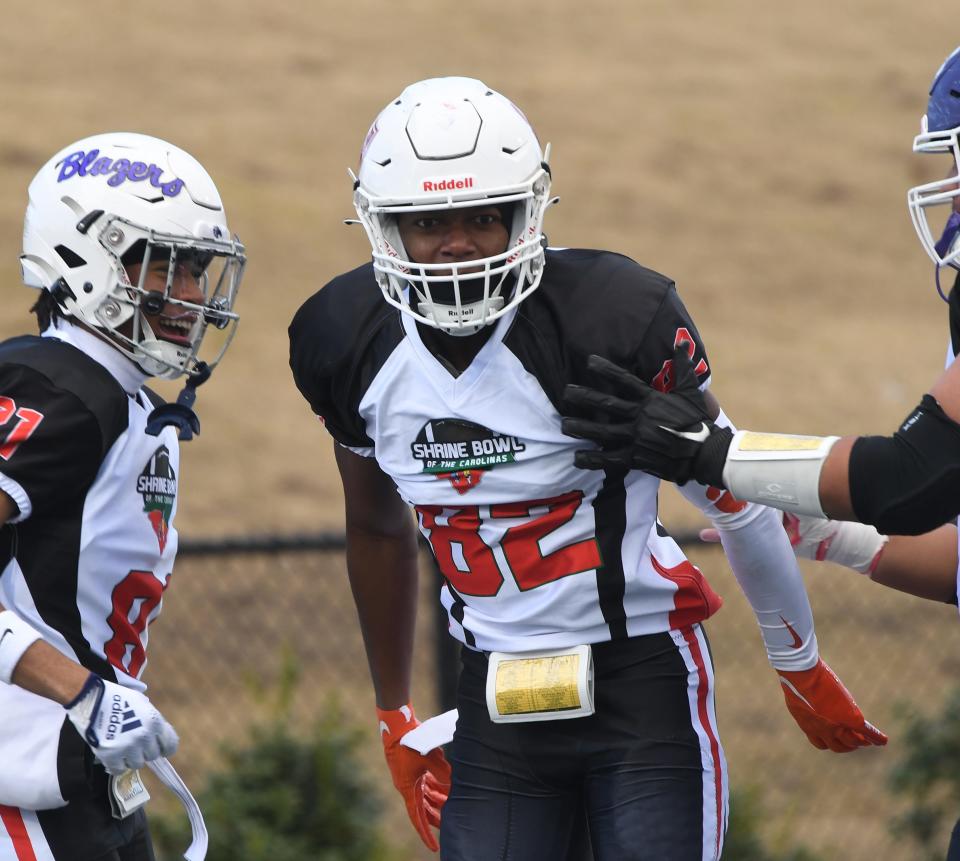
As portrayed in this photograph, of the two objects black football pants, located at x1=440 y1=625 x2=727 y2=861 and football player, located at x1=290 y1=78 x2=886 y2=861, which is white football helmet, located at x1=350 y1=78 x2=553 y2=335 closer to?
football player, located at x1=290 y1=78 x2=886 y2=861

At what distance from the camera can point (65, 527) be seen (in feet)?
12.3

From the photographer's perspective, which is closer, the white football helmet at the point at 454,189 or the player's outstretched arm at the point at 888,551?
the white football helmet at the point at 454,189

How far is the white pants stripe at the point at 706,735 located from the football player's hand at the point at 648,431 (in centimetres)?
47

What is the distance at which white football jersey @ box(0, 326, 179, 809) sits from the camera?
144 inches

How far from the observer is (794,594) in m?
3.97

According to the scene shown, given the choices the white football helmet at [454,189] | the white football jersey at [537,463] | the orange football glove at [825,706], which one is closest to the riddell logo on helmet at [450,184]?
the white football helmet at [454,189]

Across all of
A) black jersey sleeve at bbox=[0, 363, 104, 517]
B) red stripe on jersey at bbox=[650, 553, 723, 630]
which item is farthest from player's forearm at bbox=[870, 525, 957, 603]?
black jersey sleeve at bbox=[0, 363, 104, 517]

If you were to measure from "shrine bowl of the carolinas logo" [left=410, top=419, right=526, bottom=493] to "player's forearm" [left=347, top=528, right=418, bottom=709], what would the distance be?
2.10 ft

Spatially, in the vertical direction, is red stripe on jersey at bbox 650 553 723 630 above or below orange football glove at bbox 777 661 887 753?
above

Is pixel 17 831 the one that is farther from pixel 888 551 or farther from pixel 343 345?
pixel 888 551

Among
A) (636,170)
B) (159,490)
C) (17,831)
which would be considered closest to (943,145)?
(159,490)

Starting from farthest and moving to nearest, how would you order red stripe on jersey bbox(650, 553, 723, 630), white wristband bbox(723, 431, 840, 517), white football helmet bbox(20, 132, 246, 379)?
white football helmet bbox(20, 132, 246, 379), red stripe on jersey bbox(650, 553, 723, 630), white wristband bbox(723, 431, 840, 517)

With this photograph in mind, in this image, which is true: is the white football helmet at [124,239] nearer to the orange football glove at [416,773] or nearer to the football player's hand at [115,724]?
the football player's hand at [115,724]

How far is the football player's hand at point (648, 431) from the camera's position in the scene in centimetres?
352
